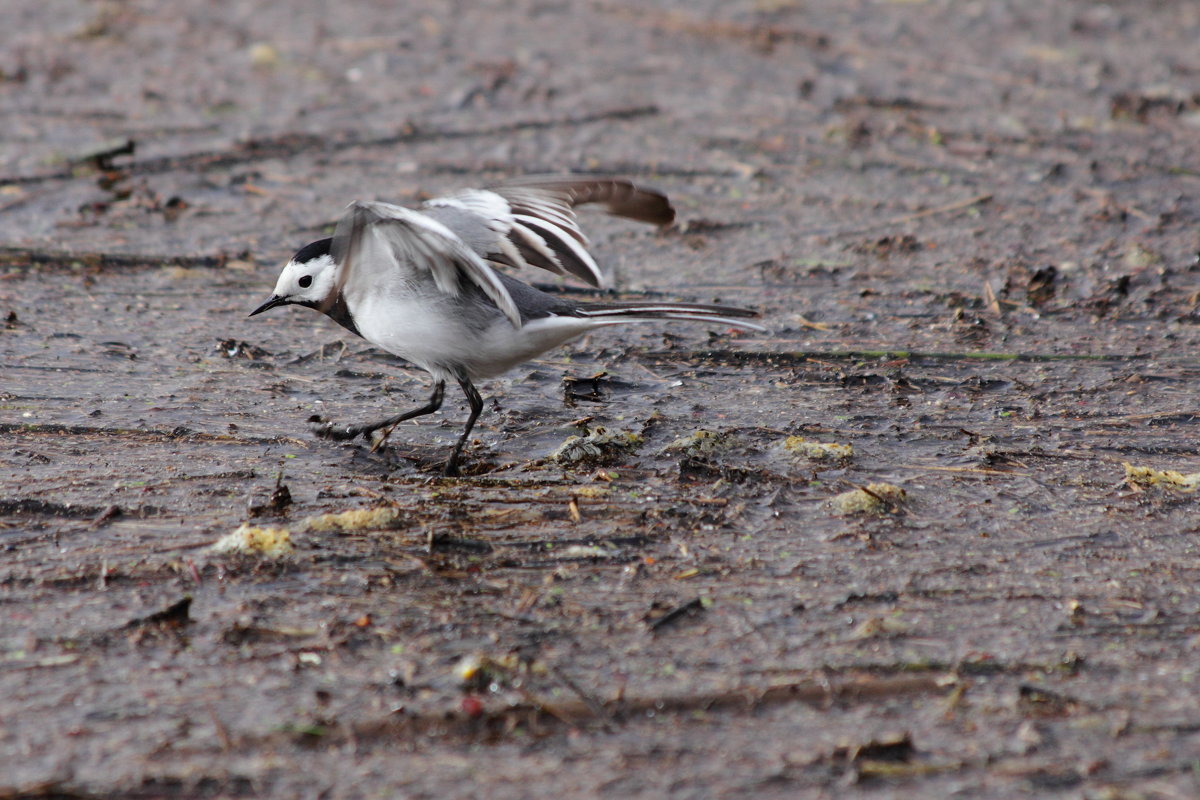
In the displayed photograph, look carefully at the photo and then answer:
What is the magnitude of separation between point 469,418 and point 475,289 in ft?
2.03

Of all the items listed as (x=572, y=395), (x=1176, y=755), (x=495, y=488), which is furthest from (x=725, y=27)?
(x=1176, y=755)

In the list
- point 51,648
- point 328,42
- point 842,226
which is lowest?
point 51,648

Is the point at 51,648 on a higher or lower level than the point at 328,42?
lower

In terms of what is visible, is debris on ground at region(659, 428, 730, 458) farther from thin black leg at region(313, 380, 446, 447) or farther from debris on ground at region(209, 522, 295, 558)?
debris on ground at region(209, 522, 295, 558)

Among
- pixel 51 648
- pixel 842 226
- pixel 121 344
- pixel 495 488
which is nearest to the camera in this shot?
pixel 51 648

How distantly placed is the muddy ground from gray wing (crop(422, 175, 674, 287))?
2.54ft

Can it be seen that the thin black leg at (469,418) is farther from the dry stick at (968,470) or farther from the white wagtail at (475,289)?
the dry stick at (968,470)

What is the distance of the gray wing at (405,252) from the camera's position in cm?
414

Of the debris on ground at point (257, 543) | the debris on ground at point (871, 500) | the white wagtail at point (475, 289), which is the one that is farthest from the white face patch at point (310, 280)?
the debris on ground at point (871, 500)

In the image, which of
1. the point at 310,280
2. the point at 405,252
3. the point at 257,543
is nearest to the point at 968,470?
the point at 405,252

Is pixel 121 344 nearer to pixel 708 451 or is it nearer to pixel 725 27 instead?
pixel 708 451

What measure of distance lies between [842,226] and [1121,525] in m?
3.41

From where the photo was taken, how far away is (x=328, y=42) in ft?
34.4

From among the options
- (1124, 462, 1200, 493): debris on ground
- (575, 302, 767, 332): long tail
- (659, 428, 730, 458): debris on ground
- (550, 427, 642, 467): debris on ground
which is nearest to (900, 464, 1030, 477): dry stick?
(1124, 462, 1200, 493): debris on ground
